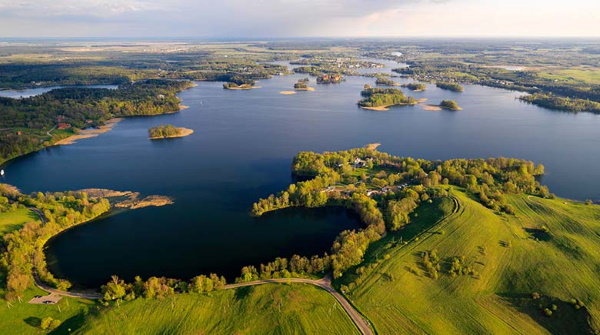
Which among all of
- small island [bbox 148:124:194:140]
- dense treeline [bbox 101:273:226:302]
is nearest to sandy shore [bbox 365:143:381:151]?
small island [bbox 148:124:194:140]

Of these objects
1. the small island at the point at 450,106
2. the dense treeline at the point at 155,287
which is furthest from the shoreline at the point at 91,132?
the small island at the point at 450,106

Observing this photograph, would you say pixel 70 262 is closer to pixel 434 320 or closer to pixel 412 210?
pixel 434 320

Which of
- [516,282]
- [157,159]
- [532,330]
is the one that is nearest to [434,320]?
[532,330]

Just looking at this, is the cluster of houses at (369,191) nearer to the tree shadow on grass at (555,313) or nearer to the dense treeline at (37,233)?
the tree shadow on grass at (555,313)

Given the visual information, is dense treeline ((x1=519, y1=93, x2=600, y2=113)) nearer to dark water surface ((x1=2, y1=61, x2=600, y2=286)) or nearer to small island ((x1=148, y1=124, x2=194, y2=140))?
dark water surface ((x1=2, y1=61, x2=600, y2=286))

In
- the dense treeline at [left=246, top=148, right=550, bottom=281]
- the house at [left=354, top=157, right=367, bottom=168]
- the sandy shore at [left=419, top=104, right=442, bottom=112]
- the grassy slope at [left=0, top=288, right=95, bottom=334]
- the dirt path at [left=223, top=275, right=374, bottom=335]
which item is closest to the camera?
the grassy slope at [left=0, top=288, right=95, bottom=334]

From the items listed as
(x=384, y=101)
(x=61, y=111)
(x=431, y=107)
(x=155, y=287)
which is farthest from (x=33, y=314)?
(x=431, y=107)
